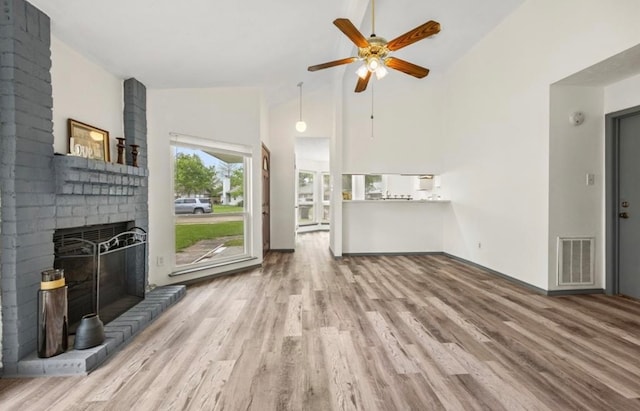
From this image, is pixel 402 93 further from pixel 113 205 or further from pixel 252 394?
pixel 252 394

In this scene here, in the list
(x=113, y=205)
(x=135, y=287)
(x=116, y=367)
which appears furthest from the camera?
(x=135, y=287)

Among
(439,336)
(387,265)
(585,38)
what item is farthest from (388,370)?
(585,38)

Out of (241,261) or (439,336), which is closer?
(439,336)

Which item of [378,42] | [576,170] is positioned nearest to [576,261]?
[576,170]

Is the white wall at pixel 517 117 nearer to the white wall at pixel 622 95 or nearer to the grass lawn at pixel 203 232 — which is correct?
the white wall at pixel 622 95

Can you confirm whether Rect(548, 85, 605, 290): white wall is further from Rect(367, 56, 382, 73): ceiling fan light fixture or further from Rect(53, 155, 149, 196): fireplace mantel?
Rect(53, 155, 149, 196): fireplace mantel

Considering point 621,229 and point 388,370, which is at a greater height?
point 621,229

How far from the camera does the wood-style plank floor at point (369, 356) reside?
1.80m

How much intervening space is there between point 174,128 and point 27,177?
2082 millimetres

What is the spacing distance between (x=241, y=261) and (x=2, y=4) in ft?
12.5

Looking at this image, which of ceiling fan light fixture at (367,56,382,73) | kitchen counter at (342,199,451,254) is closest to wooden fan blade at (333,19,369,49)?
ceiling fan light fixture at (367,56,382,73)

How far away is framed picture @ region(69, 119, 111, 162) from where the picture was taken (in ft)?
8.56

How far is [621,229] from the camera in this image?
3701 mm

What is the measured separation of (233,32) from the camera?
3.08 m
